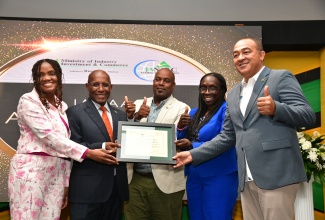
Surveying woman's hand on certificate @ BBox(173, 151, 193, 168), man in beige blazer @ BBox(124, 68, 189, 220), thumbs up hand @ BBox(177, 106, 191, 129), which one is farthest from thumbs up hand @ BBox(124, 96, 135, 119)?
woman's hand on certificate @ BBox(173, 151, 193, 168)

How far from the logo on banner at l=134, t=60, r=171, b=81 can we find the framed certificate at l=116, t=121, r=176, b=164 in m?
1.46

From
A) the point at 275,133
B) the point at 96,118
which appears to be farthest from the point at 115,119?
the point at 275,133

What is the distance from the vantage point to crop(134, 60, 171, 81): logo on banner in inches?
180

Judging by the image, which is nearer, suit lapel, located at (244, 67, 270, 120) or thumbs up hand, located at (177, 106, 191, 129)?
suit lapel, located at (244, 67, 270, 120)

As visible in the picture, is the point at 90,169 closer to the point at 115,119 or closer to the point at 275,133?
the point at 115,119

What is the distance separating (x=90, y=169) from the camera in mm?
2984

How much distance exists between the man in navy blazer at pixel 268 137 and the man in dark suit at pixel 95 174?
1.05m

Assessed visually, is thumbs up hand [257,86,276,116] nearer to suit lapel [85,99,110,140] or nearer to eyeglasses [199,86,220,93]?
eyeglasses [199,86,220,93]

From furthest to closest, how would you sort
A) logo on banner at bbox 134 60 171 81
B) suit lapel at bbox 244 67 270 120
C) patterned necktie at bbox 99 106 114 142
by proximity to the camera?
1. logo on banner at bbox 134 60 171 81
2. patterned necktie at bbox 99 106 114 142
3. suit lapel at bbox 244 67 270 120

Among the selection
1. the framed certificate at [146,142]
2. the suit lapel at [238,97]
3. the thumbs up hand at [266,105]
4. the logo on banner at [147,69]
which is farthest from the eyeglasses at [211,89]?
the logo on banner at [147,69]

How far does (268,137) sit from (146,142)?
113 cm

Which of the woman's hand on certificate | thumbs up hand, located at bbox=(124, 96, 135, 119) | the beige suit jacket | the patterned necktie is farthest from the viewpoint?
thumbs up hand, located at bbox=(124, 96, 135, 119)

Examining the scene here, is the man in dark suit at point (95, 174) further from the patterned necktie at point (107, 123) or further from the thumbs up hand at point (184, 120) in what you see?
the thumbs up hand at point (184, 120)

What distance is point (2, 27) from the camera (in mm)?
4445
